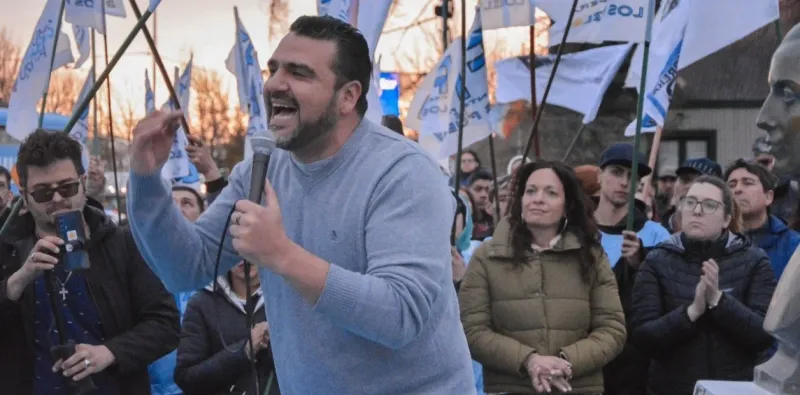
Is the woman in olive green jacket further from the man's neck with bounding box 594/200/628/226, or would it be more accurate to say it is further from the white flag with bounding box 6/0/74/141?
Result: the white flag with bounding box 6/0/74/141

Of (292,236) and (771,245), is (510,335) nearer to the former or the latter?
(771,245)

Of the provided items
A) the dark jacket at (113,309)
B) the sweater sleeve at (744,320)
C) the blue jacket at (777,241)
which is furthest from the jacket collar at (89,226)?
the blue jacket at (777,241)

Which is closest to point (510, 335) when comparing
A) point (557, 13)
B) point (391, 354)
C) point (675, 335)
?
point (675, 335)

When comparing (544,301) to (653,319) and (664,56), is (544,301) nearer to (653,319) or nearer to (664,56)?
(653,319)

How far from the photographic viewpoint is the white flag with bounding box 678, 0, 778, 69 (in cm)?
647

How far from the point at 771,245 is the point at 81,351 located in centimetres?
391

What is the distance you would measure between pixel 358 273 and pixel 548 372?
2517 millimetres

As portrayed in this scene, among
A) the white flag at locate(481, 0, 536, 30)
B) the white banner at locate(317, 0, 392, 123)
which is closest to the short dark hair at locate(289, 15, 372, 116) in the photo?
the white banner at locate(317, 0, 392, 123)

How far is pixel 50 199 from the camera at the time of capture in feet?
13.8

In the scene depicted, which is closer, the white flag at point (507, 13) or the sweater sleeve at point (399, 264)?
the sweater sleeve at point (399, 264)

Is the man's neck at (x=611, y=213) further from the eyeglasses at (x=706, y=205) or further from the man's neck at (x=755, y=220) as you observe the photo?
the eyeglasses at (x=706, y=205)

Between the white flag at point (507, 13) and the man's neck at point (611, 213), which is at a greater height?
the white flag at point (507, 13)

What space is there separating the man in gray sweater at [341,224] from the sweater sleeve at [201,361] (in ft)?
7.14

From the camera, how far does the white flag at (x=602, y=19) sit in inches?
269
